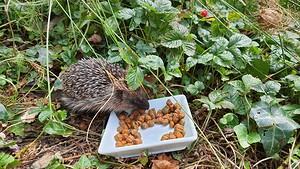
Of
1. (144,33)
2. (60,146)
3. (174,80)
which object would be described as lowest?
(60,146)

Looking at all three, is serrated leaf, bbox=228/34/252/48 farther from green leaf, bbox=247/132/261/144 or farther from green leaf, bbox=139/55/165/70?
green leaf, bbox=247/132/261/144

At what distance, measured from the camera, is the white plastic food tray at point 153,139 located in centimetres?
261

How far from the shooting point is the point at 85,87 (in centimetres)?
317

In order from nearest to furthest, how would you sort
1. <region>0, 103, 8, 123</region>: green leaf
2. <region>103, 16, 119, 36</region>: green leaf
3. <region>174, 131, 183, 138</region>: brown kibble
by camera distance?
<region>174, 131, 183, 138</region>: brown kibble → <region>0, 103, 8, 123</region>: green leaf → <region>103, 16, 119, 36</region>: green leaf

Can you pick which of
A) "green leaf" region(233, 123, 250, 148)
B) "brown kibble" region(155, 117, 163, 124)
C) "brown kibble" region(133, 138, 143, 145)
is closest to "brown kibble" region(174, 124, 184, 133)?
"brown kibble" region(155, 117, 163, 124)

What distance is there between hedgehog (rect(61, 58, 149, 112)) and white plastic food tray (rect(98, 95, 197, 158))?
4.9 inches

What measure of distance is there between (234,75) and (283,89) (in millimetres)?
423

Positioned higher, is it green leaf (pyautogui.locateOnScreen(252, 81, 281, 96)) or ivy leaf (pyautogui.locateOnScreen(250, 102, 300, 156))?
green leaf (pyautogui.locateOnScreen(252, 81, 281, 96))

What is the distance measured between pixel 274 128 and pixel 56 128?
1569 millimetres

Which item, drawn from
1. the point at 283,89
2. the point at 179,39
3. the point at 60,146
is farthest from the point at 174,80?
the point at 60,146

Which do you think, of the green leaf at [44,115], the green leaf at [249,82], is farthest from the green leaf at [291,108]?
the green leaf at [44,115]

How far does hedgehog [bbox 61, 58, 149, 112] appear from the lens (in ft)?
10.3

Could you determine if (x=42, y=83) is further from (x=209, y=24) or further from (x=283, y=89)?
(x=283, y=89)

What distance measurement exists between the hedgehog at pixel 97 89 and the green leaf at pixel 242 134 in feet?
2.61
